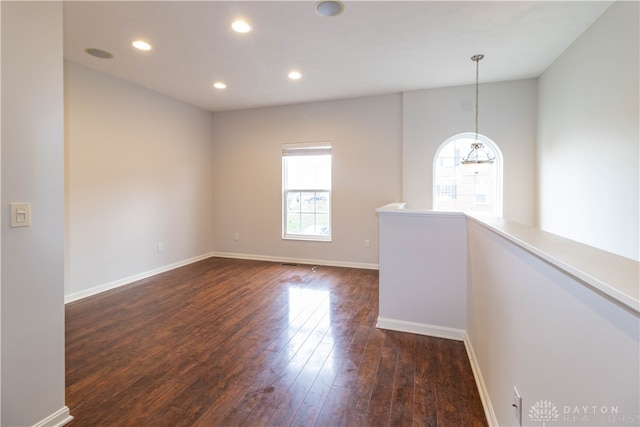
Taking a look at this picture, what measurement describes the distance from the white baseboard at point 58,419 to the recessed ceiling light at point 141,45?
312cm

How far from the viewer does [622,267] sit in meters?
0.67

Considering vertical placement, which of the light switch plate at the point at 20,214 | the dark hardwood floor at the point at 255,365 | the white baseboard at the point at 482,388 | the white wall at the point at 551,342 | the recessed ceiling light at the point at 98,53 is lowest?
the dark hardwood floor at the point at 255,365

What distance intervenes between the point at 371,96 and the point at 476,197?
225 cm

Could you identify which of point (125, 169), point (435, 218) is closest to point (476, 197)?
point (435, 218)

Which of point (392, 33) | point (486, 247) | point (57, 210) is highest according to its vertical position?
point (392, 33)

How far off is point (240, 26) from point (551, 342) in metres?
3.09

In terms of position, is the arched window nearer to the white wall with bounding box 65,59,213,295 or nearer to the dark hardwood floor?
the dark hardwood floor

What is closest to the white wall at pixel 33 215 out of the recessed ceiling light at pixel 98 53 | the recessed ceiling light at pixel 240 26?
the recessed ceiling light at pixel 240 26

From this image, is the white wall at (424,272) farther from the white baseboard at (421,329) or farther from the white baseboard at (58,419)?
the white baseboard at (58,419)

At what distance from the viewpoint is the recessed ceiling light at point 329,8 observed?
238 centimetres

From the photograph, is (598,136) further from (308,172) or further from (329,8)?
(308,172)

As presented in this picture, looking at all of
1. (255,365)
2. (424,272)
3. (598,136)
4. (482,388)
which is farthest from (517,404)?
(598,136)

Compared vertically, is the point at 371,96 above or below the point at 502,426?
above

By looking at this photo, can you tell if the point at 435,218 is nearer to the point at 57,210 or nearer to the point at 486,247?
the point at 486,247
